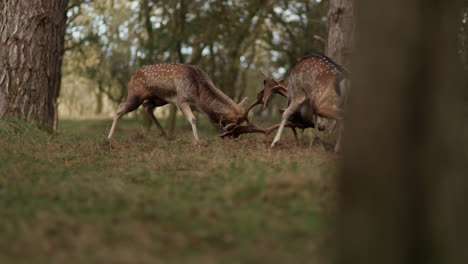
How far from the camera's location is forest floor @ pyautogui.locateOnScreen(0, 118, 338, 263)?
2520 millimetres

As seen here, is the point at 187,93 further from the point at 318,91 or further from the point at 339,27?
the point at 339,27

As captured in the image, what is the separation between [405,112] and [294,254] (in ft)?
3.30

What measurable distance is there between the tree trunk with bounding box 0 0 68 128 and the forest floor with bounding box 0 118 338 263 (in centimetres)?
282

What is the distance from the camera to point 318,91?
601cm

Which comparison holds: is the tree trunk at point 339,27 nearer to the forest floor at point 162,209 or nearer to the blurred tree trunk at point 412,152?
the forest floor at point 162,209

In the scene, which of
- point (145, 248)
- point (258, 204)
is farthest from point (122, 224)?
point (258, 204)

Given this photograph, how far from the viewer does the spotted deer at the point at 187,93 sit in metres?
7.59

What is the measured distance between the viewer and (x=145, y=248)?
255 centimetres

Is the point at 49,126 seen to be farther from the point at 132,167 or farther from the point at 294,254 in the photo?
the point at 294,254

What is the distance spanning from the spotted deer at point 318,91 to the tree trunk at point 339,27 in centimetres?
198

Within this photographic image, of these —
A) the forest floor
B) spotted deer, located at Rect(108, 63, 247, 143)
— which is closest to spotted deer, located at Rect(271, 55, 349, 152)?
the forest floor

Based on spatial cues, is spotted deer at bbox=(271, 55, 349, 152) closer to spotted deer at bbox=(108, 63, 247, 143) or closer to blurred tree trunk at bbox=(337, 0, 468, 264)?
spotted deer at bbox=(108, 63, 247, 143)

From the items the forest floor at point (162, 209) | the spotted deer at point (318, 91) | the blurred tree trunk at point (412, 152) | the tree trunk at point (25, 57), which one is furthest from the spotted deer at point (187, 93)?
the blurred tree trunk at point (412, 152)

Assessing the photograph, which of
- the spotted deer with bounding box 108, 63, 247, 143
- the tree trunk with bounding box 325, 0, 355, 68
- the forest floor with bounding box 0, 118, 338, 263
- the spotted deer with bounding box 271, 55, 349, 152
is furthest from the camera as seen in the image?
the tree trunk with bounding box 325, 0, 355, 68
